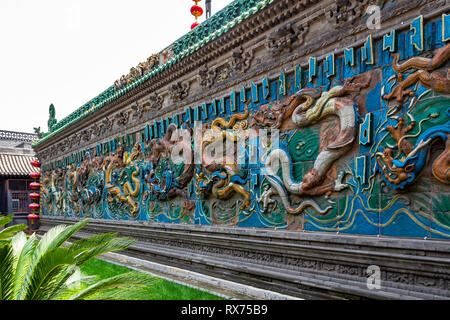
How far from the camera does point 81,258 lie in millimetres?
3068

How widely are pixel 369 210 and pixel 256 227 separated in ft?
6.39

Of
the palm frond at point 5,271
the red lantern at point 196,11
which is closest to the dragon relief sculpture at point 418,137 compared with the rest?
the palm frond at point 5,271

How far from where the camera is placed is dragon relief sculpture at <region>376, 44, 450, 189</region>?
344 cm

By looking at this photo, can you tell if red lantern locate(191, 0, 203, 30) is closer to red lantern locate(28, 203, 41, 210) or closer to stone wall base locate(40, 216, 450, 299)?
stone wall base locate(40, 216, 450, 299)

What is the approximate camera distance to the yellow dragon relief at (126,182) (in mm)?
8773

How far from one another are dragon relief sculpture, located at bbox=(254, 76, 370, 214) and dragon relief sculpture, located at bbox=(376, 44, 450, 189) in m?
0.47

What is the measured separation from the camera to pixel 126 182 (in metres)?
9.17

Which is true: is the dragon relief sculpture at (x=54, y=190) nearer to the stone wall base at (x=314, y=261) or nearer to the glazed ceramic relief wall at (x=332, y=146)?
the glazed ceramic relief wall at (x=332, y=146)

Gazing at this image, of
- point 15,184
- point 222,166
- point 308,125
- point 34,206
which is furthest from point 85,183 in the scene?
point 15,184

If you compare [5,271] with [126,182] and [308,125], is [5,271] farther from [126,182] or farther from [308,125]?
[126,182]

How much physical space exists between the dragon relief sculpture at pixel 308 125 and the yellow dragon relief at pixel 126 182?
445 cm

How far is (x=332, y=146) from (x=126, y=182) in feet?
20.9

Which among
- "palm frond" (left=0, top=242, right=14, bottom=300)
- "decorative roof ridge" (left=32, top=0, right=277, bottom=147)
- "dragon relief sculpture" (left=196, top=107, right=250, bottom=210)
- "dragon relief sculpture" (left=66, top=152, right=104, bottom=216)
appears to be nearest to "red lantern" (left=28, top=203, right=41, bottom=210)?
"dragon relief sculpture" (left=66, top=152, right=104, bottom=216)

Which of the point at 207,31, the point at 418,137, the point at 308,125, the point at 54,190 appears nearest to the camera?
the point at 418,137
